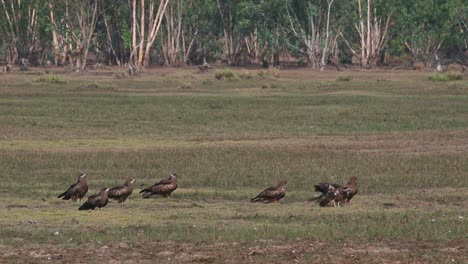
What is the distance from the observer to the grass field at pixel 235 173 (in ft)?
45.0

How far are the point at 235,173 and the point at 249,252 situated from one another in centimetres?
928

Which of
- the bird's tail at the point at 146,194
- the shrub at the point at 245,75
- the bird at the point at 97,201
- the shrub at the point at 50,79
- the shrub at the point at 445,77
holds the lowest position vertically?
the shrub at the point at 245,75

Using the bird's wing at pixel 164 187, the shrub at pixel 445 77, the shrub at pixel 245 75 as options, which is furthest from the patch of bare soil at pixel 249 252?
the shrub at pixel 245 75

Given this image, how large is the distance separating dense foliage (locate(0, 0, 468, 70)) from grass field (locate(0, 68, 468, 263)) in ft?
117

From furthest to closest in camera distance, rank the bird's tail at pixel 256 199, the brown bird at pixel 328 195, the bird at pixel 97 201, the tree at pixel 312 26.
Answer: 1. the tree at pixel 312 26
2. the bird's tail at pixel 256 199
3. the brown bird at pixel 328 195
4. the bird at pixel 97 201

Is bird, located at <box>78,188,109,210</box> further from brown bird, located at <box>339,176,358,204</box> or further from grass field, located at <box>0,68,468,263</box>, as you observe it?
brown bird, located at <box>339,176,358,204</box>

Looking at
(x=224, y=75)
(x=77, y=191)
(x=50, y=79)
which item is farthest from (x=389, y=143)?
(x=224, y=75)

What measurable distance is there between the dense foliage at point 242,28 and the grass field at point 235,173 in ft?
117

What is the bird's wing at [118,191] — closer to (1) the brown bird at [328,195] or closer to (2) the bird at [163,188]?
(2) the bird at [163,188]

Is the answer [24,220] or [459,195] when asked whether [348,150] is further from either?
[24,220]

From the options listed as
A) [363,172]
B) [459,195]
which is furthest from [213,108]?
[459,195]

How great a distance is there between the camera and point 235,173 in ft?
73.8

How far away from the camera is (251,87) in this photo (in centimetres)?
5772

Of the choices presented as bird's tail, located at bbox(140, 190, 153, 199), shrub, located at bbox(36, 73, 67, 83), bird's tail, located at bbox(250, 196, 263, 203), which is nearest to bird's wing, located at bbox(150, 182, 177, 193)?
bird's tail, located at bbox(140, 190, 153, 199)
